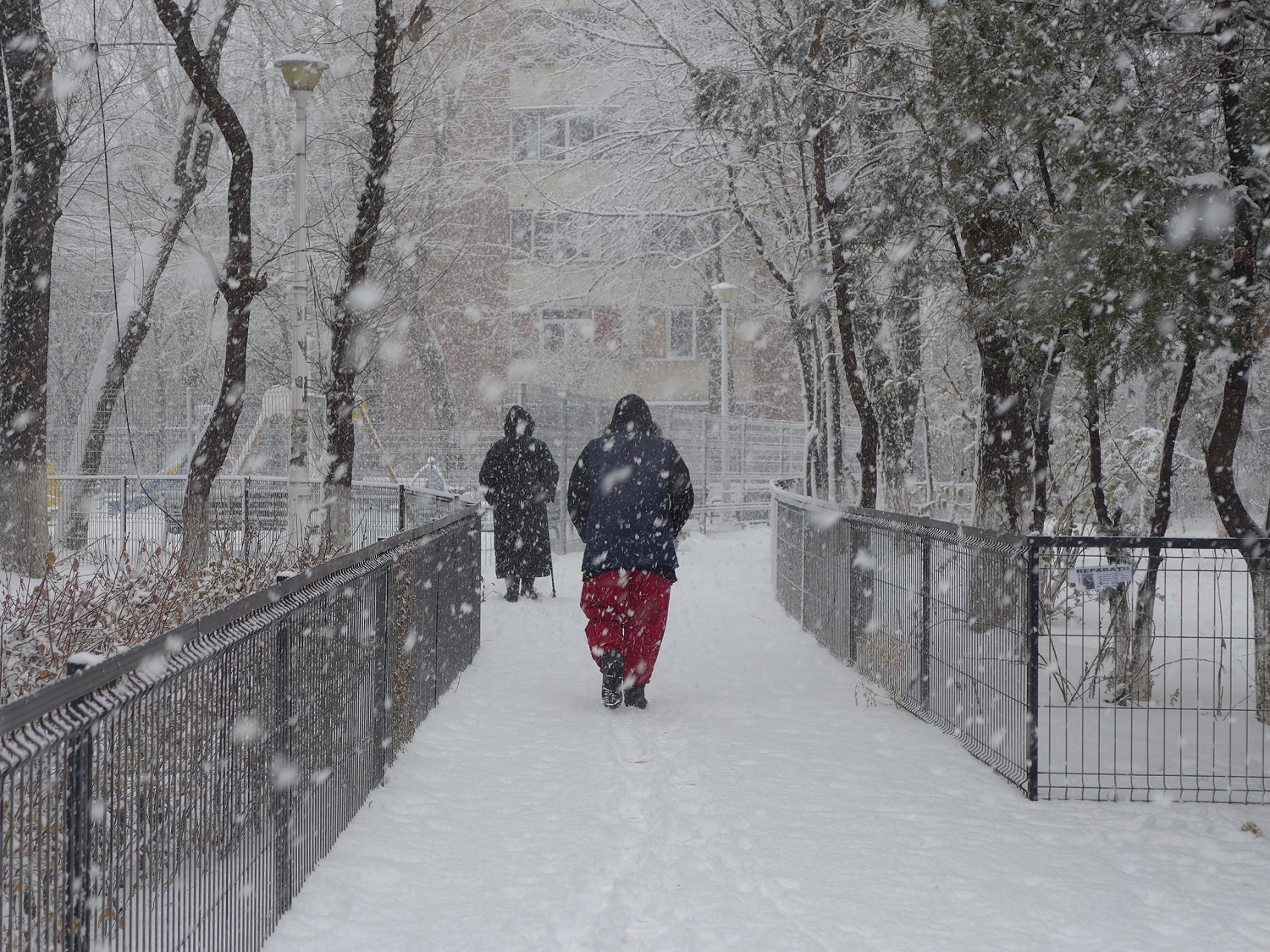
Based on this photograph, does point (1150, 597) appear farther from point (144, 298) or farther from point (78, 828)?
point (144, 298)

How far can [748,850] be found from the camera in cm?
512

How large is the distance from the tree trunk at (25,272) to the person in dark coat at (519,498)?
4.42 m

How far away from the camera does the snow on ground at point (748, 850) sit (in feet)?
14.0

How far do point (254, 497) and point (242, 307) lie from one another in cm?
606

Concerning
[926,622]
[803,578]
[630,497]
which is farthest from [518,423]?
[926,622]

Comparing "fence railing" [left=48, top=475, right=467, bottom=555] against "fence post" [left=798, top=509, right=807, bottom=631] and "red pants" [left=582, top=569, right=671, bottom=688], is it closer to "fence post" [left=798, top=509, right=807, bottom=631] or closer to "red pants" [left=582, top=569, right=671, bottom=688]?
"fence post" [left=798, top=509, right=807, bottom=631]

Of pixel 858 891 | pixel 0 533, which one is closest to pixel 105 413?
pixel 0 533

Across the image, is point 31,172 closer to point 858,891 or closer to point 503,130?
point 858,891

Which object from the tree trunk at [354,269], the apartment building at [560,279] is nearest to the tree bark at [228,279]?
the tree trunk at [354,269]

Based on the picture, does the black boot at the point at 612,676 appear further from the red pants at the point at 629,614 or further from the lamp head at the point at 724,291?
the lamp head at the point at 724,291

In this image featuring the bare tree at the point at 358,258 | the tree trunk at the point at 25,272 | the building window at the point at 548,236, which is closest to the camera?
the bare tree at the point at 358,258

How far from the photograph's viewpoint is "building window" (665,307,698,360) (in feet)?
111

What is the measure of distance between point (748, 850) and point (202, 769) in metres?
2.44

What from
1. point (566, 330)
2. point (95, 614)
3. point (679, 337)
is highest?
point (566, 330)
